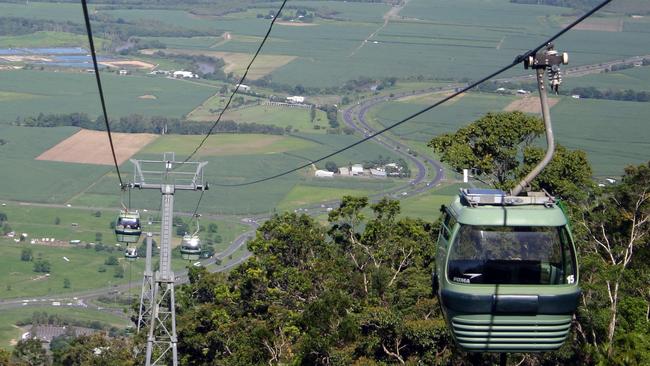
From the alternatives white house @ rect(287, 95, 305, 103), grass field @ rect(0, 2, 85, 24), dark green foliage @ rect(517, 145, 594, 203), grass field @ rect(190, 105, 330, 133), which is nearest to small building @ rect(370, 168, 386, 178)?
grass field @ rect(190, 105, 330, 133)

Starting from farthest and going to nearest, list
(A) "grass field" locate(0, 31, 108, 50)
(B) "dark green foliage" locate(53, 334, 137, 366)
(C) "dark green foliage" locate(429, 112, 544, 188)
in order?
(A) "grass field" locate(0, 31, 108, 50) → (B) "dark green foliage" locate(53, 334, 137, 366) → (C) "dark green foliage" locate(429, 112, 544, 188)

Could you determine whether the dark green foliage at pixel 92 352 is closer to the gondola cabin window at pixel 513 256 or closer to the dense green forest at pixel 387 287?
the dense green forest at pixel 387 287

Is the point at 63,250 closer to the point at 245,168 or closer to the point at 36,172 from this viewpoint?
the point at 245,168

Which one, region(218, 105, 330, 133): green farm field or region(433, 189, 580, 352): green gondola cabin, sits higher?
region(433, 189, 580, 352): green gondola cabin

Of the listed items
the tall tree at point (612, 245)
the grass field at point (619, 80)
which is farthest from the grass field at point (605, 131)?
the tall tree at point (612, 245)

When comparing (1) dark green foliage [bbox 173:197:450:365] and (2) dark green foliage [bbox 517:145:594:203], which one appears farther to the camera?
(2) dark green foliage [bbox 517:145:594:203]

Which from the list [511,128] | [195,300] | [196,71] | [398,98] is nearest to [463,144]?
[511,128]

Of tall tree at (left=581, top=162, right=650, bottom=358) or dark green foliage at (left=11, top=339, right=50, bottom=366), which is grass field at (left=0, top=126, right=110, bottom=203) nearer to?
dark green foliage at (left=11, top=339, right=50, bottom=366)
